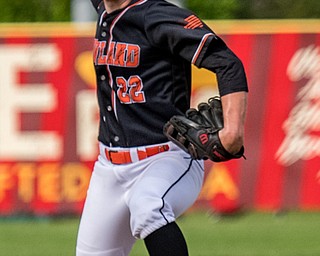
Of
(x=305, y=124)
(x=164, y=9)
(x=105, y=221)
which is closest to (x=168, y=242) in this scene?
(x=105, y=221)

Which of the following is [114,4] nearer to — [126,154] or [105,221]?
[126,154]

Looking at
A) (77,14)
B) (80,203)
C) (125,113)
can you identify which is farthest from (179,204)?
(77,14)

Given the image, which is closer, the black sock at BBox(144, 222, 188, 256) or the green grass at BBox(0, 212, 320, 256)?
A: the black sock at BBox(144, 222, 188, 256)

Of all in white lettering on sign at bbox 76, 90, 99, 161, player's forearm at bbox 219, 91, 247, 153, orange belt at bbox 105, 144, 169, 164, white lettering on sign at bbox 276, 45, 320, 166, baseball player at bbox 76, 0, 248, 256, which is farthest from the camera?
white lettering on sign at bbox 76, 90, 99, 161

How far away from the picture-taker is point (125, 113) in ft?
16.5

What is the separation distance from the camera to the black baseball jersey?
4711 mm

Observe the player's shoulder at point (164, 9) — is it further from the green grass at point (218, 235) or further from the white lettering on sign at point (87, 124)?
the white lettering on sign at point (87, 124)

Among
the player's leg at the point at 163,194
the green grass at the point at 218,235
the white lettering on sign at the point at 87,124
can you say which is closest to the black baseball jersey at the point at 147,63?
the player's leg at the point at 163,194

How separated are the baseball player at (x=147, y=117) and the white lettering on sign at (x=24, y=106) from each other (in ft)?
15.4

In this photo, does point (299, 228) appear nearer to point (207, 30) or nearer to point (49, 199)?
point (49, 199)

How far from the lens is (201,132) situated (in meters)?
4.69

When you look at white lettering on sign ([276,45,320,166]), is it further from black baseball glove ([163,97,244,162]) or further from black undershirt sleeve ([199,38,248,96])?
black undershirt sleeve ([199,38,248,96])

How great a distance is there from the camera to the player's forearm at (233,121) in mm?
4547

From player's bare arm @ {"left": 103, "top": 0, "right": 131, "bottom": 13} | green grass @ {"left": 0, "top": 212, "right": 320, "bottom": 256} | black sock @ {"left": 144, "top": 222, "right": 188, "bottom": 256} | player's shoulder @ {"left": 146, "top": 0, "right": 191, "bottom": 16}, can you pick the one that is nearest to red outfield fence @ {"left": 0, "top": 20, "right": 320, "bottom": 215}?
green grass @ {"left": 0, "top": 212, "right": 320, "bottom": 256}
